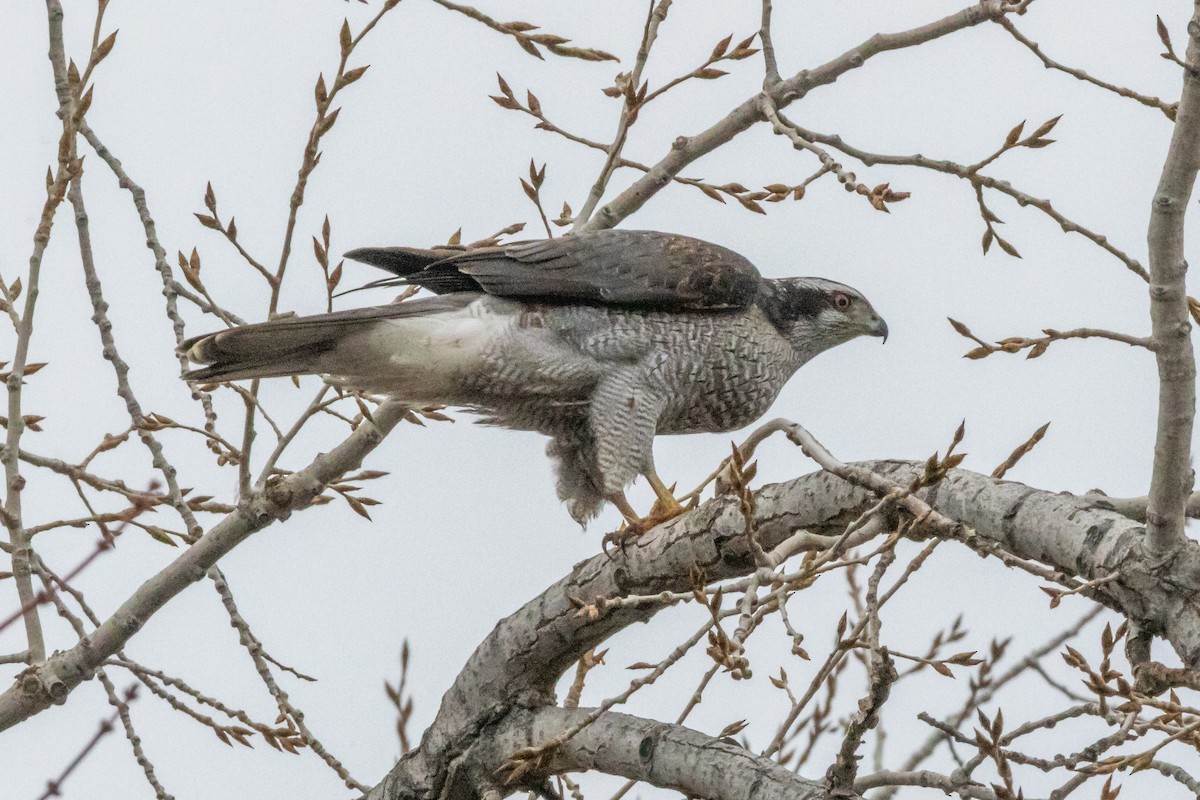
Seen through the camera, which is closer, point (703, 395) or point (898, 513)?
point (898, 513)

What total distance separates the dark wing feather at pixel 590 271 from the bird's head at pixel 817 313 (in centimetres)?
31

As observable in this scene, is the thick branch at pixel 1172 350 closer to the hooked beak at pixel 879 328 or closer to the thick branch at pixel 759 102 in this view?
the thick branch at pixel 759 102

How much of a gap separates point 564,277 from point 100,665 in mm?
2245

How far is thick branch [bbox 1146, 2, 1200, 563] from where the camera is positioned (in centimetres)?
278

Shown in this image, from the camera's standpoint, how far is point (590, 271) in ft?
17.9

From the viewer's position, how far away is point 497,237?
5.04 m

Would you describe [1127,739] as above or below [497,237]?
below

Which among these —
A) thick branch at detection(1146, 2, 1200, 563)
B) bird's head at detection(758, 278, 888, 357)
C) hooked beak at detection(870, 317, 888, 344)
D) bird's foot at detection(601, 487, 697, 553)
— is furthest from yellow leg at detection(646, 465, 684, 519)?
thick branch at detection(1146, 2, 1200, 563)

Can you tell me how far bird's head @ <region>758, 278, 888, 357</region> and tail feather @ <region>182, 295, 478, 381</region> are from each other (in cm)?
142

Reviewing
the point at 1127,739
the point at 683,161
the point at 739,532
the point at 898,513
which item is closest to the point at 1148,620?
the point at 1127,739

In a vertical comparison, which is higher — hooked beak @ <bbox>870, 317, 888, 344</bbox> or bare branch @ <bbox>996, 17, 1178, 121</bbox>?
hooked beak @ <bbox>870, 317, 888, 344</bbox>

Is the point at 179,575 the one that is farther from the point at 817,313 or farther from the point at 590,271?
the point at 817,313

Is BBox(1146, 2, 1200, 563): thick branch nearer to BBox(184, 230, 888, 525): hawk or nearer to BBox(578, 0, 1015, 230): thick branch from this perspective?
BBox(578, 0, 1015, 230): thick branch

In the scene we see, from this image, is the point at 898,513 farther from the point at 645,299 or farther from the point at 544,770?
the point at 645,299
